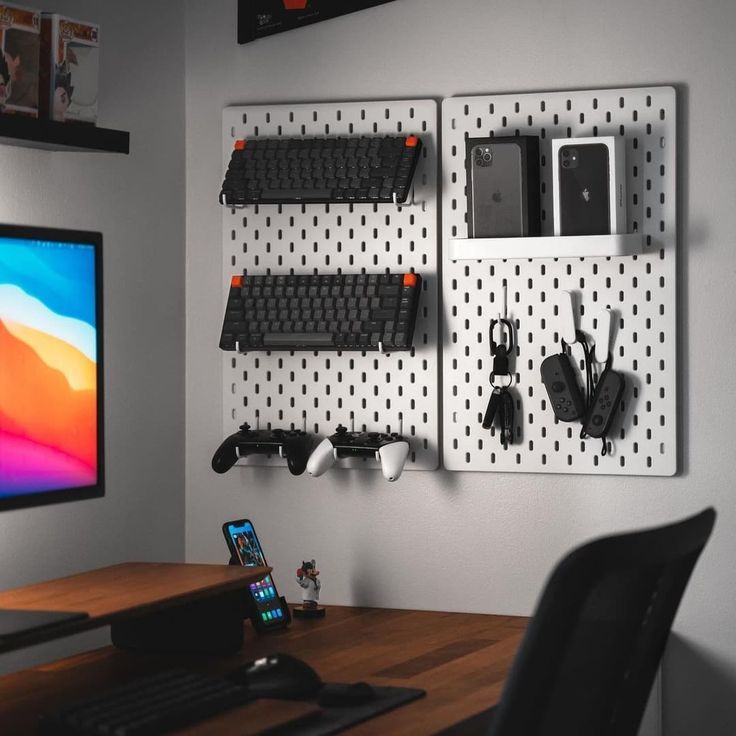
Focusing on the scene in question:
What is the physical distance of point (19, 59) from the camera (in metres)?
2.10

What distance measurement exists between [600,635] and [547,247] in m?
1.20

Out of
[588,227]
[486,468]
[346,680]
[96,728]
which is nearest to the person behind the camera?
[96,728]

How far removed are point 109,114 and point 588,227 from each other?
98cm

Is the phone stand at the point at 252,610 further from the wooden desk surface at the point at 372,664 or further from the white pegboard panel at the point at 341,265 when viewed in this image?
the white pegboard panel at the point at 341,265

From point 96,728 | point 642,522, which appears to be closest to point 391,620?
point 642,522

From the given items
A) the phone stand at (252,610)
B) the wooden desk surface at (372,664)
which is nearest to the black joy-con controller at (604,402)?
the wooden desk surface at (372,664)

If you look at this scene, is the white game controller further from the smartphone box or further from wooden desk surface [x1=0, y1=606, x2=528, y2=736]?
the smartphone box

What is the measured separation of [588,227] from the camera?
2.43 metres

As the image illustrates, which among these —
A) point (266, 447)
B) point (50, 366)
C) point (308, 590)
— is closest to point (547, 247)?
point (266, 447)

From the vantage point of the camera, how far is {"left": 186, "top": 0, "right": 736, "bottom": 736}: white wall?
2.47 m

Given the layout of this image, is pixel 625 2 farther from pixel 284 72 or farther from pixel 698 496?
pixel 698 496

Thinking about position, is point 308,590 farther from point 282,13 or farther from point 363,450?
point 282,13

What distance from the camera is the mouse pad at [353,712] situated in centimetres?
166

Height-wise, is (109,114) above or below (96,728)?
above
